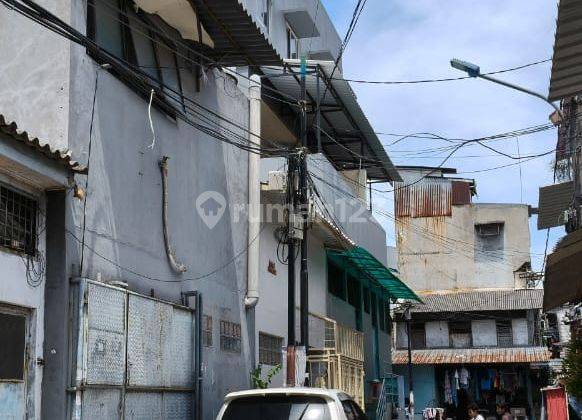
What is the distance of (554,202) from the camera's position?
2186 centimetres

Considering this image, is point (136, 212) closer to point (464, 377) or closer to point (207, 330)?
point (207, 330)

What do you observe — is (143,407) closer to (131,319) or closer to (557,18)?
(131,319)

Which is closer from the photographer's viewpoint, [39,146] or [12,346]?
[39,146]

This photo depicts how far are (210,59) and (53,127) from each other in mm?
4293

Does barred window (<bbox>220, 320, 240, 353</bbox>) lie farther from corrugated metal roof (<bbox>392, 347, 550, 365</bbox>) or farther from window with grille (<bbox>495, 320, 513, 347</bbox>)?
window with grille (<bbox>495, 320, 513, 347</bbox>)

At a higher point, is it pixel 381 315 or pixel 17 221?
Result: pixel 381 315

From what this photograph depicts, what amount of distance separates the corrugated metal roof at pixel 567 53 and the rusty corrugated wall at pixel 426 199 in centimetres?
4252

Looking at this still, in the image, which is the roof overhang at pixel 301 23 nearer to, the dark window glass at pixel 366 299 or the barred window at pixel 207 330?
the dark window glass at pixel 366 299

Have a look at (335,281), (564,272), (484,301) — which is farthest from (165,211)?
(484,301)

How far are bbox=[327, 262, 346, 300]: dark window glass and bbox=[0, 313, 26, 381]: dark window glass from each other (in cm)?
1495

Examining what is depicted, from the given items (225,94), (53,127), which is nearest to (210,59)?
(225,94)

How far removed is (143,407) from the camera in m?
10.4

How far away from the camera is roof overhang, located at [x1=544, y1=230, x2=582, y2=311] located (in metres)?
11.5

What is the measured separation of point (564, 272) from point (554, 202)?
9.34 metres
